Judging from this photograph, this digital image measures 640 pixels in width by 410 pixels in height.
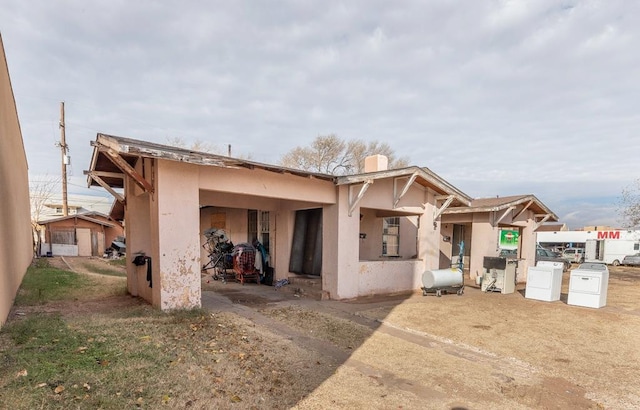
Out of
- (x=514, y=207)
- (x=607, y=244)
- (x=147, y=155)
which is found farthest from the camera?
(x=607, y=244)

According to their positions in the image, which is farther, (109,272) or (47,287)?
(109,272)

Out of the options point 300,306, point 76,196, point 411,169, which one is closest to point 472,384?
point 300,306

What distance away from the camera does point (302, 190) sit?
8.21 meters

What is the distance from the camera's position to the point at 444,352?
507cm

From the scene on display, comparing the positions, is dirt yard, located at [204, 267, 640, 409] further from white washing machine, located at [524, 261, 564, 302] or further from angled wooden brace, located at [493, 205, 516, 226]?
angled wooden brace, located at [493, 205, 516, 226]

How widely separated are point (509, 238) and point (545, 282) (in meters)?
7.25

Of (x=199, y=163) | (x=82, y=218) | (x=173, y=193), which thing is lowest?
(x=82, y=218)

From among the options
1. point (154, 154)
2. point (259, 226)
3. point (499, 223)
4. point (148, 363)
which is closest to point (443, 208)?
point (499, 223)

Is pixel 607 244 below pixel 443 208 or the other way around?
below

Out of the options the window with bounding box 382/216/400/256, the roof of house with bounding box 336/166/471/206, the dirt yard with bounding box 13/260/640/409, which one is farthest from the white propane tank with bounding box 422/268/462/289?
the window with bounding box 382/216/400/256

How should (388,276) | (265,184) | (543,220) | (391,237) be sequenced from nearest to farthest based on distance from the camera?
1. (265,184)
2. (388,276)
3. (391,237)
4. (543,220)

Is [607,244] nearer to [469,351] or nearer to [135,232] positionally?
[469,351]

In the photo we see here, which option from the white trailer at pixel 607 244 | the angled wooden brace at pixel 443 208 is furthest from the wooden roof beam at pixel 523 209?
the white trailer at pixel 607 244

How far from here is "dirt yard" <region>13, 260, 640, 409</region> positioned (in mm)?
3613
